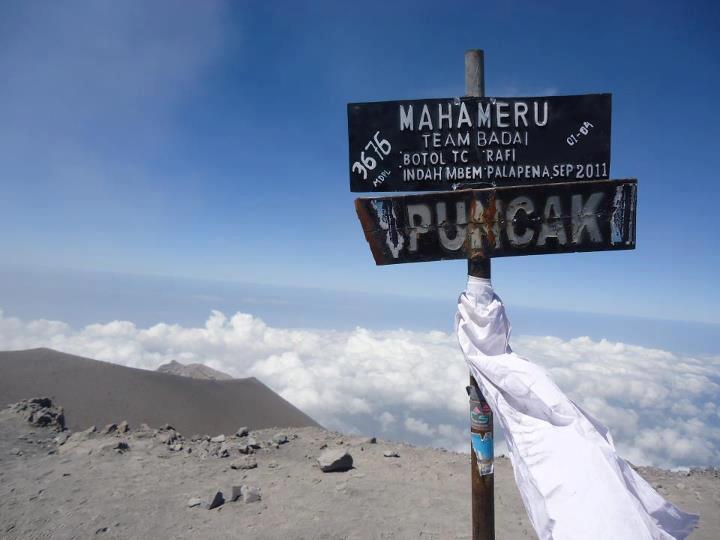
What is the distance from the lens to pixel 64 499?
686 centimetres

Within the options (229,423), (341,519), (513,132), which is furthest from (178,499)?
(229,423)

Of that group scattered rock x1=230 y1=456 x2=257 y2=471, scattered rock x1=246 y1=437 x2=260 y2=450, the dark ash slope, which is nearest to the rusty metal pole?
scattered rock x1=230 y1=456 x2=257 y2=471

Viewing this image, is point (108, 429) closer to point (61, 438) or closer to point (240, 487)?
point (61, 438)

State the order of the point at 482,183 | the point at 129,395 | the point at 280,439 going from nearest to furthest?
the point at 482,183, the point at 280,439, the point at 129,395

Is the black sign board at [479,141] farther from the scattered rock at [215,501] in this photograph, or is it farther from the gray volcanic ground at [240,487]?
the scattered rock at [215,501]

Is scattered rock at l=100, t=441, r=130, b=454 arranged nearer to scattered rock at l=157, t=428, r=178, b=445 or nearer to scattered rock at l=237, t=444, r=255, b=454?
scattered rock at l=157, t=428, r=178, b=445

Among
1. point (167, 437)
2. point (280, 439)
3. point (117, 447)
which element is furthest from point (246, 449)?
point (117, 447)

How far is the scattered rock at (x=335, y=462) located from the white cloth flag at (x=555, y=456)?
6.09 m

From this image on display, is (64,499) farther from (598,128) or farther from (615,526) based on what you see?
(598,128)

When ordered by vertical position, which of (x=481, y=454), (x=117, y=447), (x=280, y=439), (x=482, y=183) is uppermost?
(x=482, y=183)

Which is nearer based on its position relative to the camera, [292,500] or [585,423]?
[585,423]

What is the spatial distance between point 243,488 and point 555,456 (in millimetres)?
6222

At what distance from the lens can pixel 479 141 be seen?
3867mm

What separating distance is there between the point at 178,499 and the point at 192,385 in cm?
1310
